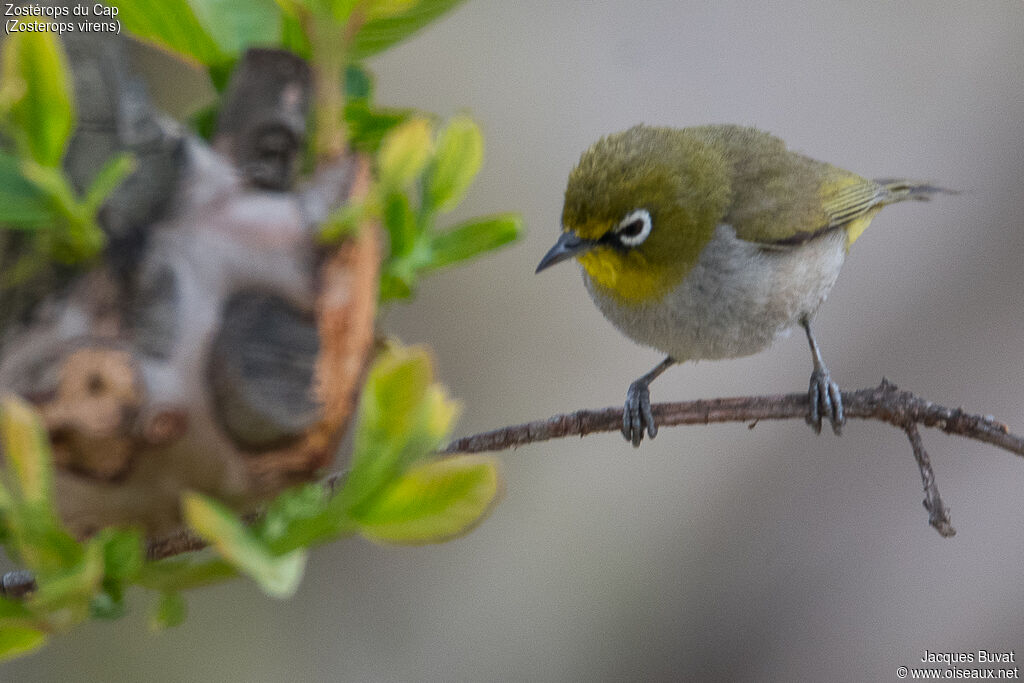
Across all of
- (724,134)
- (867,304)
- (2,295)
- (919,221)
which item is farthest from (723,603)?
(2,295)

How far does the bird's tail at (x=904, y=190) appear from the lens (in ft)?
3.94

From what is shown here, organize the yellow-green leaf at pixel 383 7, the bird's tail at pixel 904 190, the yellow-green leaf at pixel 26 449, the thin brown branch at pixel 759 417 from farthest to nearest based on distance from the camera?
the bird's tail at pixel 904 190
the thin brown branch at pixel 759 417
the yellow-green leaf at pixel 383 7
the yellow-green leaf at pixel 26 449

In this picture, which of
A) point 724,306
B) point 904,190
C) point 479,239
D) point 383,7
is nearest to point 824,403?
point 724,306

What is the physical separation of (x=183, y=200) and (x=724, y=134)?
878mm

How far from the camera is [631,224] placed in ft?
2.96

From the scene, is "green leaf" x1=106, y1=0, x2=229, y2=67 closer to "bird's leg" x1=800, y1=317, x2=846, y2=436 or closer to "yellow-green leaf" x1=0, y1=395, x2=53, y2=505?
"yellow-green leaf" x1=0, y1=395, x2=53, y2=505

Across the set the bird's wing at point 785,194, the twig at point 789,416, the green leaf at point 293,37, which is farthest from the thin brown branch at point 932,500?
the green leaf at point 293,37

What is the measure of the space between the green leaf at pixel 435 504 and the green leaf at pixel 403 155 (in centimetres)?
13

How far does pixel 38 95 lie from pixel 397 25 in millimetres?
177

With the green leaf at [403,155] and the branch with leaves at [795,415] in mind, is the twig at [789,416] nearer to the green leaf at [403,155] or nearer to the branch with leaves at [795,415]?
the branch with leaves at [795,415]

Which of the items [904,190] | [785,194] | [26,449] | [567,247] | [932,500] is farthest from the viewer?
[904,190]

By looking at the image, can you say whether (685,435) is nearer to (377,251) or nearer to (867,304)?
(867,304)

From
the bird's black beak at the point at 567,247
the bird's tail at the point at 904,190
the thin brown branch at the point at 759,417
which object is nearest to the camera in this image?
the thin brown branch at the point at 759,417

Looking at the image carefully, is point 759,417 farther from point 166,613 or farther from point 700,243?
point 166,613
